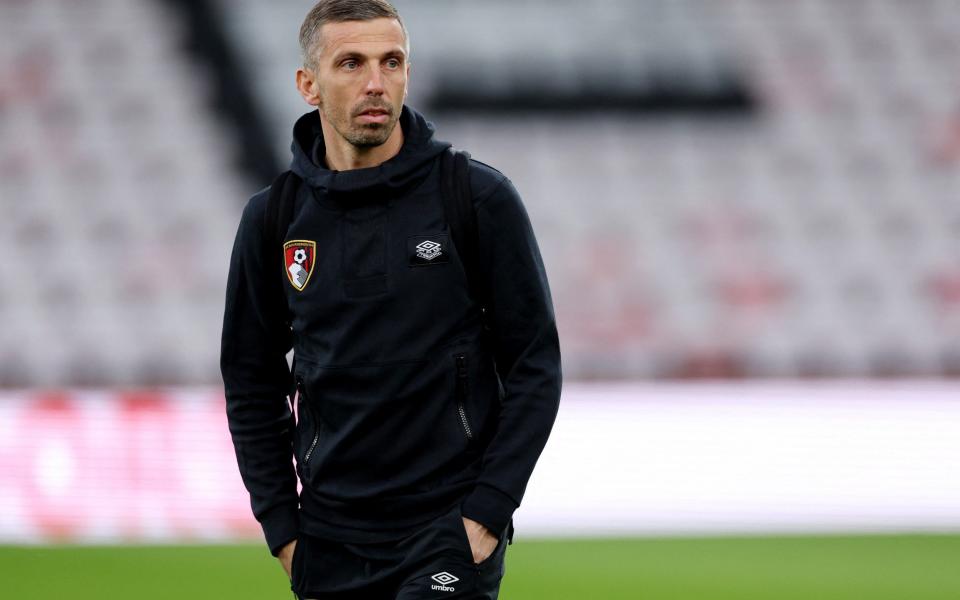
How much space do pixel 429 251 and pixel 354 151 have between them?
23 centimetres

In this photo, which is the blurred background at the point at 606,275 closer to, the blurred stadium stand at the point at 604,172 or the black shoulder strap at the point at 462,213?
the blurred stadium stand at the point at 604,172

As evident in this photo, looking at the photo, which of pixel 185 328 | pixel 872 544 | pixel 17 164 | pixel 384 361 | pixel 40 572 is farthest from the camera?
pixel 17 164

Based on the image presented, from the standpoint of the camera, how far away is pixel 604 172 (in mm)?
9617

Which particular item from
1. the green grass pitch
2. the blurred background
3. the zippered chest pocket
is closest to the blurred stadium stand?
the blurred background

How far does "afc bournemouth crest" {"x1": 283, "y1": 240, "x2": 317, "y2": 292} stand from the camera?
2.42 metres

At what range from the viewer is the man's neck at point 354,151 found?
2439 millimetres

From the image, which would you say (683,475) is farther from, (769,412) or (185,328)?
(185,328)

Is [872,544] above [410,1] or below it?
below

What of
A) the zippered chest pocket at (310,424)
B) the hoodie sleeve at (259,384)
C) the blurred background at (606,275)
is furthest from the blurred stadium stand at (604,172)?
the zippered chest pocket at (310,424)

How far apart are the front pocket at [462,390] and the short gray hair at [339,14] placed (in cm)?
54

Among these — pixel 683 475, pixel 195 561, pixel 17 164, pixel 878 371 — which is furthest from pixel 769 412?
pixel 17 164

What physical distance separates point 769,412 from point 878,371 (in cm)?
203

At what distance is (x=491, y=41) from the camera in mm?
10094

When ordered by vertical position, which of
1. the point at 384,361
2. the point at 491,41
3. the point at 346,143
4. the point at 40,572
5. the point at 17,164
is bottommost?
the point at 40,572
